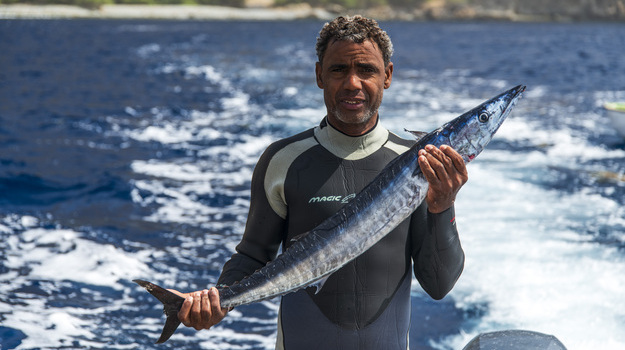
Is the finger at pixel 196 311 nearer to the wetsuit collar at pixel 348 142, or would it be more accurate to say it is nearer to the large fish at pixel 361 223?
the large fish at pixel 361 223

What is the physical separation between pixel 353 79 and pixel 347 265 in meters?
0.83

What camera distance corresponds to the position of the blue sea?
7.16m

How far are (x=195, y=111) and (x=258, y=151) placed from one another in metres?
7.18

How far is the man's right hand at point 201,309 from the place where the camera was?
8.99 feet

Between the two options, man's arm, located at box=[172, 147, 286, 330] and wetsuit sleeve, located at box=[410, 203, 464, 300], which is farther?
man's arm, located at box=[172, 147, 286, 330]

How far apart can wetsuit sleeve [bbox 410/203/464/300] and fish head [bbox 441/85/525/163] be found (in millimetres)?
270

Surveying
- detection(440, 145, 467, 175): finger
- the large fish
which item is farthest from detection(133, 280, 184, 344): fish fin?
detection(440, 145, 467, 175): finger

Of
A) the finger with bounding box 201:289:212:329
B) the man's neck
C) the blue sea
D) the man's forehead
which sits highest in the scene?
the man's forehead

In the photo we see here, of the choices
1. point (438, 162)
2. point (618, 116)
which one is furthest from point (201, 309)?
point (618, 116)

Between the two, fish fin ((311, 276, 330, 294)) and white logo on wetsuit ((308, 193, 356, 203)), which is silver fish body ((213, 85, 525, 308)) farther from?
white logo on wetsuit ((308, 193, 356, 203))

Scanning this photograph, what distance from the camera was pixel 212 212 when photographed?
10.9 metres

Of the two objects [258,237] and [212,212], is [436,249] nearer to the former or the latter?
[258,237]

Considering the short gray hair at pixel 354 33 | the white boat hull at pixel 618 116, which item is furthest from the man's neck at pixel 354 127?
the white boat hull at pixel 618 116

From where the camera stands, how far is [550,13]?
16812 centimetres
